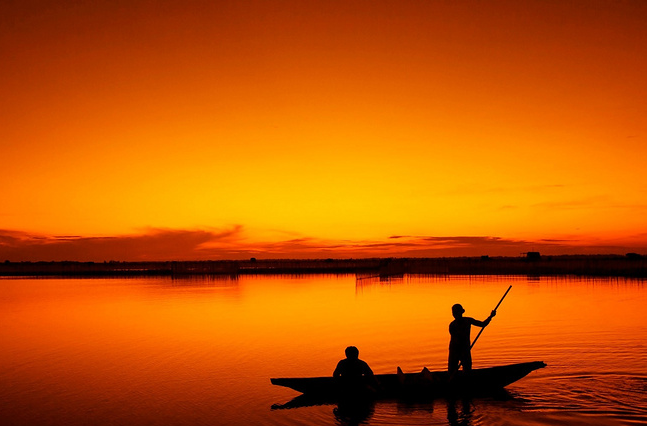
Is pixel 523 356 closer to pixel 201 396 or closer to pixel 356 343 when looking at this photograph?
pixel 356 343

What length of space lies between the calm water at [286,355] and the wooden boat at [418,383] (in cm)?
36

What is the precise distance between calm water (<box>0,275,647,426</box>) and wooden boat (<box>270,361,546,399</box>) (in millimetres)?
357

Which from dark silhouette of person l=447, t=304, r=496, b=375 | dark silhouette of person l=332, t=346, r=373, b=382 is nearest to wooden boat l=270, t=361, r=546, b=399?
dark silhouette of person l=332, t=346, r=373, b=382

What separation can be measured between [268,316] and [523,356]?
16.3m

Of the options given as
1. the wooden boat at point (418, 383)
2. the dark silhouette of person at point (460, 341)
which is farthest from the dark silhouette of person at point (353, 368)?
the dark silhouette of person at point (460, 341)

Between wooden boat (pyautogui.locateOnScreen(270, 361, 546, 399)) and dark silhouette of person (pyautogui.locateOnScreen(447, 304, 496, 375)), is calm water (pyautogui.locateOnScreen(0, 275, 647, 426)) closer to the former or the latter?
wooden boat (pyautogui.locateOnScreen(270, 361, 546, 399))

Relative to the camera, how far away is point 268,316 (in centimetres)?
3356

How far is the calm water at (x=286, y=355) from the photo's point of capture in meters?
13.9

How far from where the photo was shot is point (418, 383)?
14.4 meters

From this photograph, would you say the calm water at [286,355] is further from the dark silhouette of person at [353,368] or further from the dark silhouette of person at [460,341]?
the dark silhouette of person at [460,341]

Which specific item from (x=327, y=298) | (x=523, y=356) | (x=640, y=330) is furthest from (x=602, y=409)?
(x=327, y=298)

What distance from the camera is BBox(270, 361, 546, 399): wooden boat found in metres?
14.4

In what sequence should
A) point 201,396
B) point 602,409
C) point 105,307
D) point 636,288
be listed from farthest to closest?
point 636,288 < point 105,307 < point 201,396 < point 602,409

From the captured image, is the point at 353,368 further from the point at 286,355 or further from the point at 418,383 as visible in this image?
the point at 286,355
